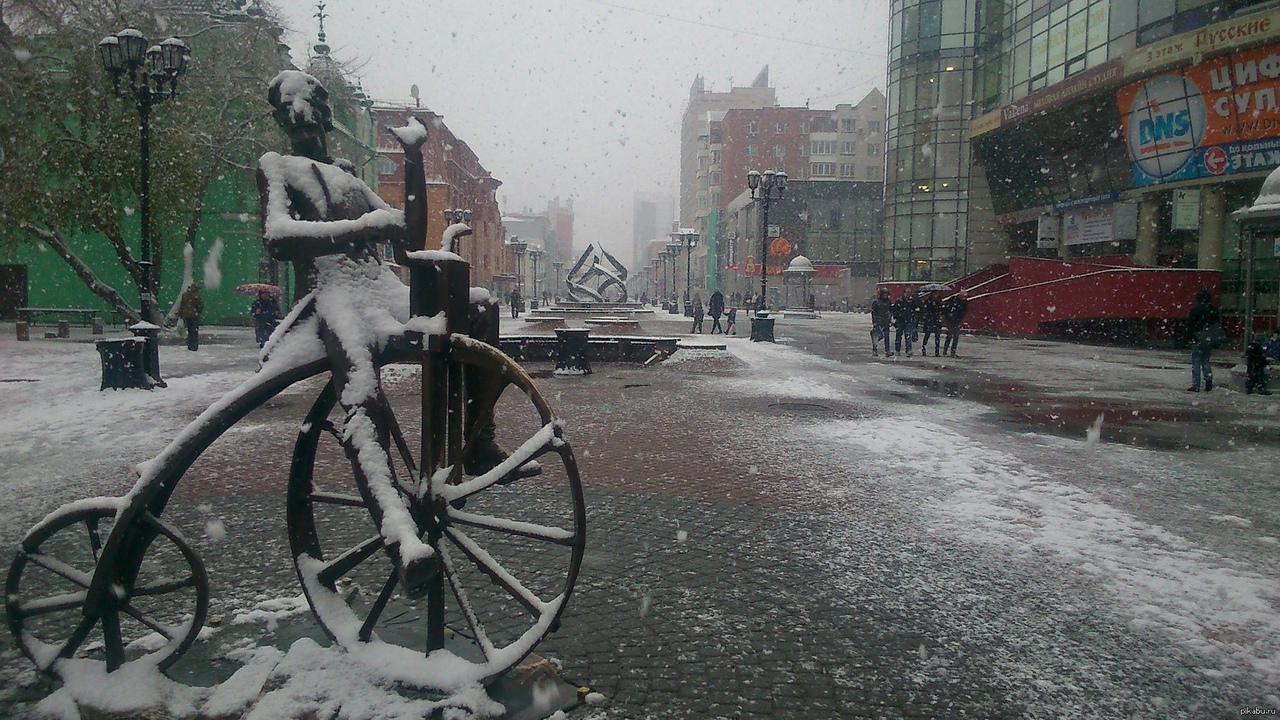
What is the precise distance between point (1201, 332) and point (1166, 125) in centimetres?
1873

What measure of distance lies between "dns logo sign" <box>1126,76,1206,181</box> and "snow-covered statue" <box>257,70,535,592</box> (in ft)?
105

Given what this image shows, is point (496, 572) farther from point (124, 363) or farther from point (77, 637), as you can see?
point (124, 363)

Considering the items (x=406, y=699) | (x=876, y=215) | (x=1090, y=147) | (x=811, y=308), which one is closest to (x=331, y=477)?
(x=406, y=699)

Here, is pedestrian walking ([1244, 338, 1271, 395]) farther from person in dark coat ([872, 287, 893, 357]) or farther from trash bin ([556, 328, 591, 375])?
trash bin ([556, 328, 591, 375])

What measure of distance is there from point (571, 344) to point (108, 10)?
762 inches

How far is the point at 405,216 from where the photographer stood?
10.2ft

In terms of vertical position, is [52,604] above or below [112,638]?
above

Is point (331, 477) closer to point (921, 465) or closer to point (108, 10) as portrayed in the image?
point (921, 465)

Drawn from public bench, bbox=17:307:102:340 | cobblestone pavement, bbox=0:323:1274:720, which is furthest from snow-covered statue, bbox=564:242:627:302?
cobblestone pavement, bbox=0:323:1274:720

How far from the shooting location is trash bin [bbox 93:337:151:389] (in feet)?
41.9

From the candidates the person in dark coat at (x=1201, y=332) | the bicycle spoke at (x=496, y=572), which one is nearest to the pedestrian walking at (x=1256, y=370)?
the person in dark coat at (x=1201, y=332)

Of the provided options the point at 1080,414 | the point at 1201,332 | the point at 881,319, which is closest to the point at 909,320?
the point at 881,319

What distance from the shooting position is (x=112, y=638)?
127 inches

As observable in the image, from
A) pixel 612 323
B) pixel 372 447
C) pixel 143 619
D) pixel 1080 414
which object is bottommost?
pixel 1080 414
